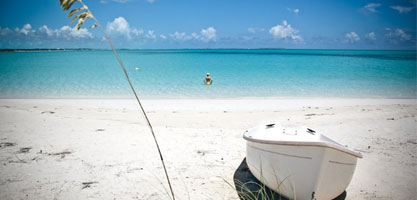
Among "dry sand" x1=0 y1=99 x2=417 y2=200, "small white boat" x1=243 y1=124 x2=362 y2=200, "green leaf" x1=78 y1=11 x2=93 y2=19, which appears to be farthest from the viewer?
"dry sand" x1=0 y1=99 x2=417 y2=200

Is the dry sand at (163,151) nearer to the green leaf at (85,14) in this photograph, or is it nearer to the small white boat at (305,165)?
the small white boat at (305,165)

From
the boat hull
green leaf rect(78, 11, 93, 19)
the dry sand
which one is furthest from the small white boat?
green leaf rect(78, 11, 93, 19)

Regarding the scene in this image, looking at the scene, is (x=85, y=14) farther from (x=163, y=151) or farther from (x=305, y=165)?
(x=163, y=151)

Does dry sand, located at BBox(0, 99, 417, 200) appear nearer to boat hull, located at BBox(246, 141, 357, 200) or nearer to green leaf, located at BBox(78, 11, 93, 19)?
boat hull, located at BBox(246, 141, 357, 200)

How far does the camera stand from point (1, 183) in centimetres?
398

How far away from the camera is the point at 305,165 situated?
2920mm

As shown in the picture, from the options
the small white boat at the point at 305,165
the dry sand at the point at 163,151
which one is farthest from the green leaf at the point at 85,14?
the dry sand at the point at 163,151

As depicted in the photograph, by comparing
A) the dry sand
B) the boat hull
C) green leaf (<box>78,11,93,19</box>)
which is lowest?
the dry sand

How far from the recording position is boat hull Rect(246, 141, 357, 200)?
112 inches

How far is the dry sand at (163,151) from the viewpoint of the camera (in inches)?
157

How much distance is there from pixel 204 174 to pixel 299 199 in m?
1.86

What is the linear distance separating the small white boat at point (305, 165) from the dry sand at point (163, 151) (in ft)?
3.14

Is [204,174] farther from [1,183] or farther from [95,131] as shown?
[95,131]

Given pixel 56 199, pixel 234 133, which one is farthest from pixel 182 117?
pixel 56 199
